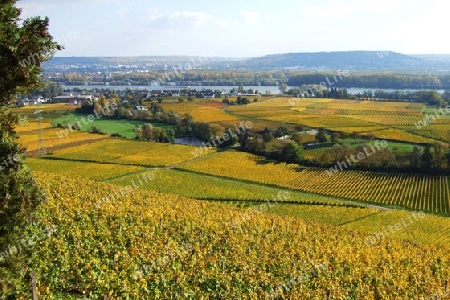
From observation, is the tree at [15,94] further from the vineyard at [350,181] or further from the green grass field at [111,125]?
the green grass field at [111,125]

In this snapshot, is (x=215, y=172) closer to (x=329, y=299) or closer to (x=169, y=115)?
(x=329, y=299)

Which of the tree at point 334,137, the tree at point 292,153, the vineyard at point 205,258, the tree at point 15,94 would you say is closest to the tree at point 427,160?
the tree at point 292,153

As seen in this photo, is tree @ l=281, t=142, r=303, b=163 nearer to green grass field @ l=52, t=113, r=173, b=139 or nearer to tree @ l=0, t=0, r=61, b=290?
green grass field @ l=52, t=113, r=173, b=139

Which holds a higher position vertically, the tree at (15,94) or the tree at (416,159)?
the tree at (15,94)

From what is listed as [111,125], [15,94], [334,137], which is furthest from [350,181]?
[111,125]

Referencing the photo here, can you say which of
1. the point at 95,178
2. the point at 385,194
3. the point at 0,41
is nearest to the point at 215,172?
the point at 95,178

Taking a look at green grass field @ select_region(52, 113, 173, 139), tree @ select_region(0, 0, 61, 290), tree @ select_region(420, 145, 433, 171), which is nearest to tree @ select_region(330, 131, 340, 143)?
tree @ select_region(420, 145, 433, 171)

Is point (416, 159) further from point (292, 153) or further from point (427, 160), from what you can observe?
point (292, 153)
